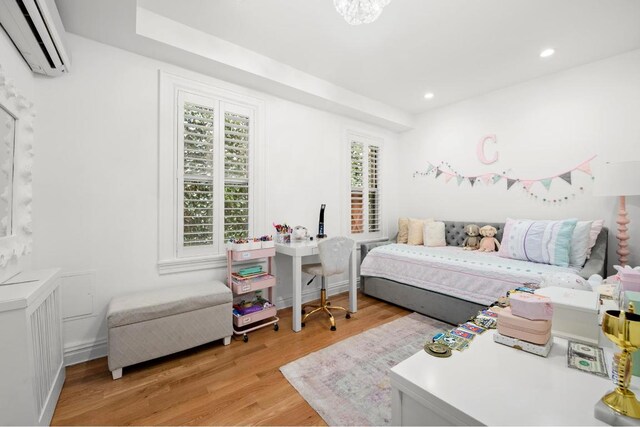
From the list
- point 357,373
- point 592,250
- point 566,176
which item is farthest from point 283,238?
point 566,176

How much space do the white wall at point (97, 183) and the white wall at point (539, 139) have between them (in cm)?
346

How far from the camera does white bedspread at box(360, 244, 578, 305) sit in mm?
2402

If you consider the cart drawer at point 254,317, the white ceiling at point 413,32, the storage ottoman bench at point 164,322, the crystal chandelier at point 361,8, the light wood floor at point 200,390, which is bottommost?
the light wood floor at point 200,390

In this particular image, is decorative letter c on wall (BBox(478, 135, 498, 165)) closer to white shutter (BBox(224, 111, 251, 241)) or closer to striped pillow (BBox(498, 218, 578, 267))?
striped pillow (BBox(498, 218, 578, 267))

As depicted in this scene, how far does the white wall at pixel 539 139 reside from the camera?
107 inches

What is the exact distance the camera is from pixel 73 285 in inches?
81.7

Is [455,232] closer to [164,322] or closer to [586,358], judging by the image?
[586,358]

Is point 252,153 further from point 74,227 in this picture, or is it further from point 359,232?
point 359,232

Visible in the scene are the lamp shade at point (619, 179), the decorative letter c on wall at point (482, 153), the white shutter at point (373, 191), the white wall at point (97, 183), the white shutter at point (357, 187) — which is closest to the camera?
the white wall at point (97, 183)

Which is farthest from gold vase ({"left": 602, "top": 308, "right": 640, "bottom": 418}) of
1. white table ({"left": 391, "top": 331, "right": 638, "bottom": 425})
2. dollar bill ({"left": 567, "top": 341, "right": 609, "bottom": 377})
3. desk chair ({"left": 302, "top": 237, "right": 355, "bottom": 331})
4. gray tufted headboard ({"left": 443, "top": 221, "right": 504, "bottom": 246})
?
gray tufted headboard ({"left": 443, "top": 221, "right": 504, "bottom": 246})

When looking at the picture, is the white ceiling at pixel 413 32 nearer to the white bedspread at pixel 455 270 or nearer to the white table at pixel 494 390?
the white bedspread at pixel 455 270

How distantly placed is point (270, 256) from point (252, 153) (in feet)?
3.77

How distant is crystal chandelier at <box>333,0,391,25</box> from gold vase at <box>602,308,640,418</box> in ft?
6.20

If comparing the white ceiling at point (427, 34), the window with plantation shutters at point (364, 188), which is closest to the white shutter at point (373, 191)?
the window with plantation shutters at point (364, 188)
